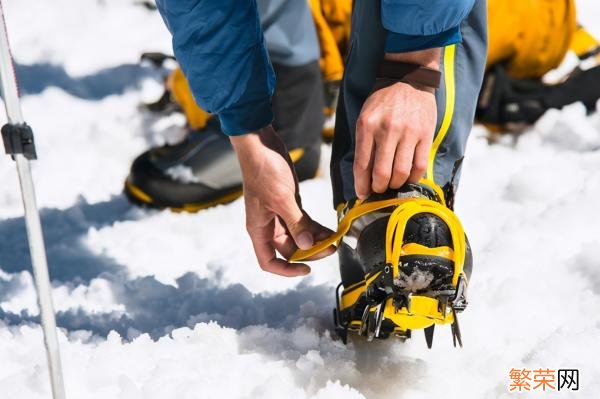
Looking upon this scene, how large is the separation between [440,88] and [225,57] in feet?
1.17

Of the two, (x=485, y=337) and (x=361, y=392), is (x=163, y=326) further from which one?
(x=485, y=337)

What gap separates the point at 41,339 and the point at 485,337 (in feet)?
2.56

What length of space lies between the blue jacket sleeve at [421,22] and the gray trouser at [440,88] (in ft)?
0.30

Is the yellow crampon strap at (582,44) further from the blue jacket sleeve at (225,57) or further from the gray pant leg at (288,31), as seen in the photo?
the blue jacket sleeve at (225,57)

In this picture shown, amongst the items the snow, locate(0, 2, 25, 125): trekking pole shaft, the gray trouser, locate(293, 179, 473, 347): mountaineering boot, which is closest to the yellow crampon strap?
the snow

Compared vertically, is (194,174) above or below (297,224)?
below

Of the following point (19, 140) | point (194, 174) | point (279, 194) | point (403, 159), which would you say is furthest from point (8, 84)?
point (194, 174)

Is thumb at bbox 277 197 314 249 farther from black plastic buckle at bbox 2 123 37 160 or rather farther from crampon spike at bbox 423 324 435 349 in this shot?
black plastic buckle at bbox 2 123 37 160

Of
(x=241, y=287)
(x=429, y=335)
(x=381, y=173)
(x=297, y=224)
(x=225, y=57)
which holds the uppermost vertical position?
(x=225, y=57)

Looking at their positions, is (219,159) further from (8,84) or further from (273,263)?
(8,84)

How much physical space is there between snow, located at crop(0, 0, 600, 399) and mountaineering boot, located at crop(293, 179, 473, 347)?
0.13m

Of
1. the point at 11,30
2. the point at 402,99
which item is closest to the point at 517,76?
the point at 402,99

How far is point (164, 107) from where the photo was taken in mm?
2564

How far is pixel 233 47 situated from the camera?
4.15 ft
